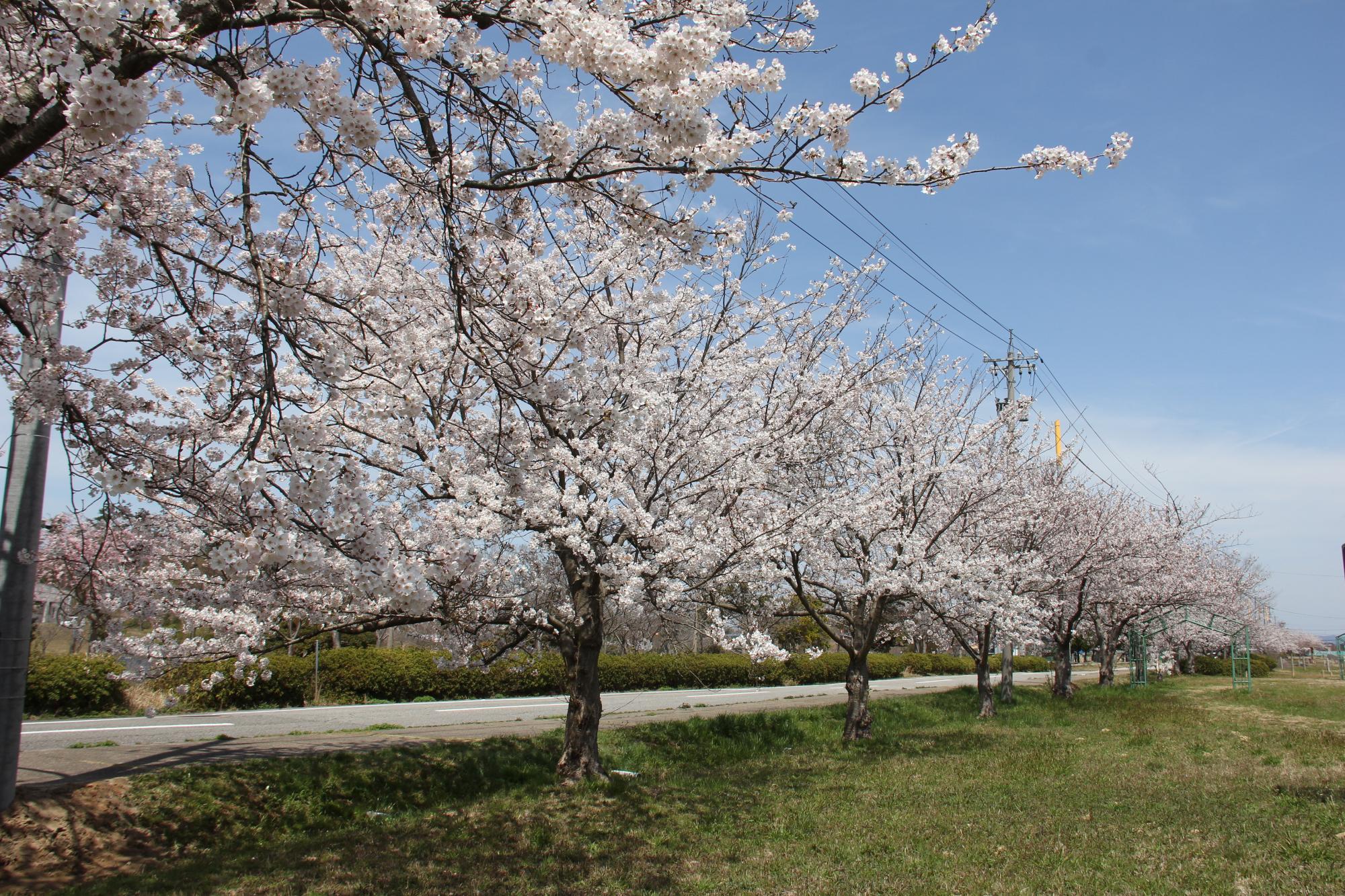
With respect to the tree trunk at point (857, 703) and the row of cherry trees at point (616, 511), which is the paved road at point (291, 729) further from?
the tree trunk at point (857, 703)

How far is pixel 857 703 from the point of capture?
13.6 metres

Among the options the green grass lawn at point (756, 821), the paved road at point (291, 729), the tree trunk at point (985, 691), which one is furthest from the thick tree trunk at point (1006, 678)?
the green grass lawn at point (756, 821)

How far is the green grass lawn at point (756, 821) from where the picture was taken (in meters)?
5.78

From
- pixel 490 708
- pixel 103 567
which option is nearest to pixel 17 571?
pixel 103 567

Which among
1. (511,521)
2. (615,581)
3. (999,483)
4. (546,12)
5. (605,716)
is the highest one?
(546,12)

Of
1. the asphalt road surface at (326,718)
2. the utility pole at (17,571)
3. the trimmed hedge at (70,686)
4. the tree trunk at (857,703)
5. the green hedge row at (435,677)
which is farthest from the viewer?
the green hedge row at (435,677)

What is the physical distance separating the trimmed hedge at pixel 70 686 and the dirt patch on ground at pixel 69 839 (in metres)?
7.73

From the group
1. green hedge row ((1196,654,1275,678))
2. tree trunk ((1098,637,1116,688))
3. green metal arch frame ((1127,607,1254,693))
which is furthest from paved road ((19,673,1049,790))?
green hedge row ((1196,654,1275,678))

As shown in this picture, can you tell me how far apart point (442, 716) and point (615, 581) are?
9.44m

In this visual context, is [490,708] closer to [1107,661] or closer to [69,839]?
[69,839]

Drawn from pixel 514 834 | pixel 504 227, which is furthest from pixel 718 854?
pixel 504 227

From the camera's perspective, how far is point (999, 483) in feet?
47.6

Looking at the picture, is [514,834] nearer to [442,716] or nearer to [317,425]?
[317,425]

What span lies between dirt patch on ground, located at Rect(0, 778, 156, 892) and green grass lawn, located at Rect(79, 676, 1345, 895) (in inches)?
8.9
